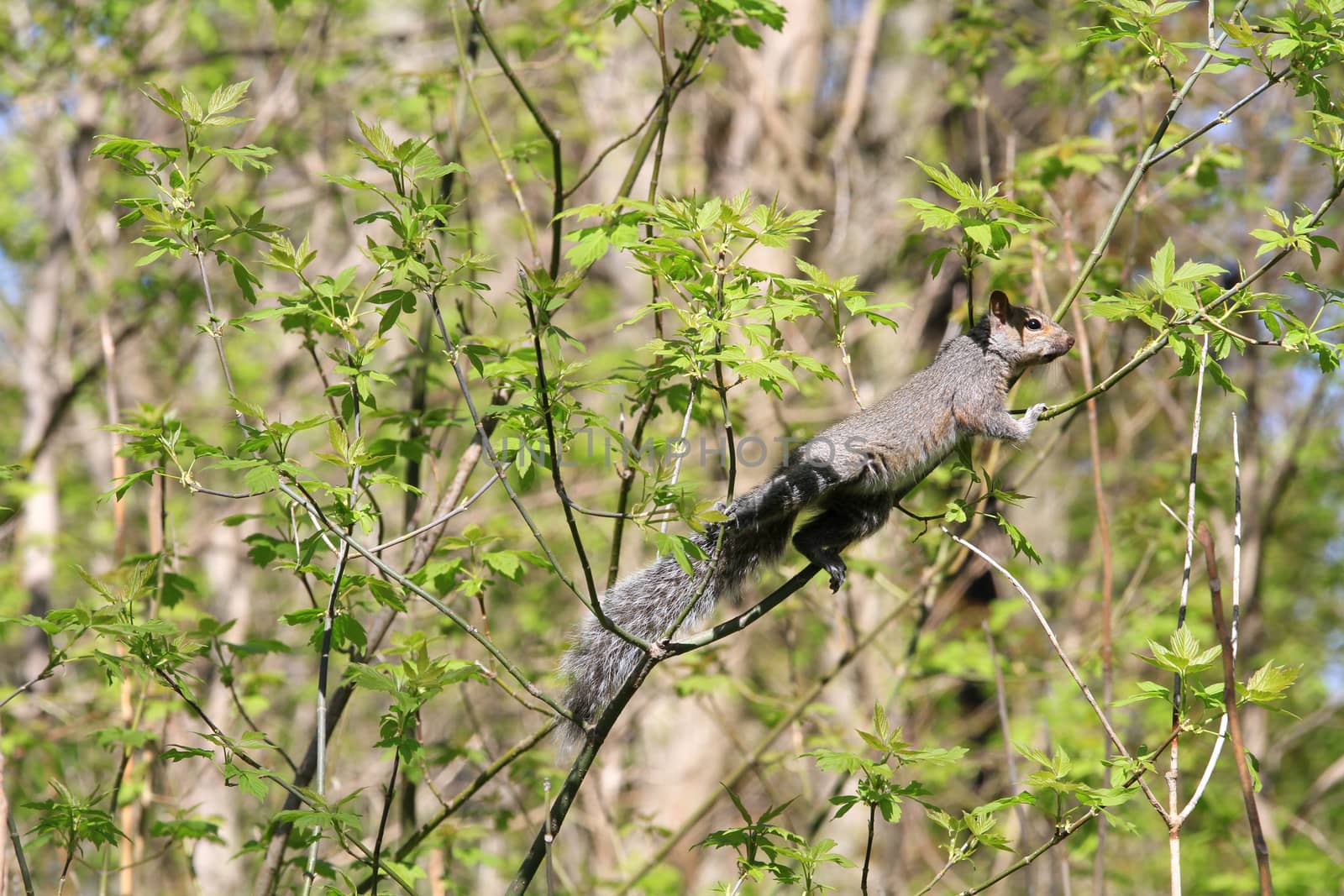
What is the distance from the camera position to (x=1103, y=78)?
4.50 metres

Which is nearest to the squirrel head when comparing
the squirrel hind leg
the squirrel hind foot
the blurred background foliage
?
the blurred background foliage

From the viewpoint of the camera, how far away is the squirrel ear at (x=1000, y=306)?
12.3ft

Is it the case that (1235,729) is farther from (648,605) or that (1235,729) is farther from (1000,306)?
(1000,306)

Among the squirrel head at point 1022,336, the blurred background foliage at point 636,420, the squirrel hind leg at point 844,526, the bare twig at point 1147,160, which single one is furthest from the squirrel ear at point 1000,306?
the bare twig at point 1147,160

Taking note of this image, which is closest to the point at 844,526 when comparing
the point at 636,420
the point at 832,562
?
the point at 832,562

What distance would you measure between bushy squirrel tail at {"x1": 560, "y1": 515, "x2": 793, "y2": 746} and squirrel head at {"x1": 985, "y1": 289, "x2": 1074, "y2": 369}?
0.99 metres

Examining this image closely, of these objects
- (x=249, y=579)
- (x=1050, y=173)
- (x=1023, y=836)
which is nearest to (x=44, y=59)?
(x=249, y=579)

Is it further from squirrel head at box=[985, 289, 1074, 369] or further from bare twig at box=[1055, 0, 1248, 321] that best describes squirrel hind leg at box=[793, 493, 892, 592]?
bare twig at box=[1055, 0, 1248, 321]

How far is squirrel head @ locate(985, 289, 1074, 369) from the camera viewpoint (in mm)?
3758

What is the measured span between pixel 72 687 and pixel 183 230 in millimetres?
6805

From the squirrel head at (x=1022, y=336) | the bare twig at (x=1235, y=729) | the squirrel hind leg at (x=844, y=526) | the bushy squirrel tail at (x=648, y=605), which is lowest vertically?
the bare twig at (x=1235, y=729)

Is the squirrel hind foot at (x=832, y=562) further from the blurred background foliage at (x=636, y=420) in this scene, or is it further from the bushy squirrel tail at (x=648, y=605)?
the blurred background foliage at (x=636, y=420)

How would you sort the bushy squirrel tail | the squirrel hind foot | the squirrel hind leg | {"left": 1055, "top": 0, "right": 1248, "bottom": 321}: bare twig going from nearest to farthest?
{"left": 1055, "top": 0, "right": 1248, "bottom": 321}: bare twig → the bushy squirrel tail → the squirrel hind foot → the squirrel hind leg

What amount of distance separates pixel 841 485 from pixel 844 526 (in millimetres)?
199
